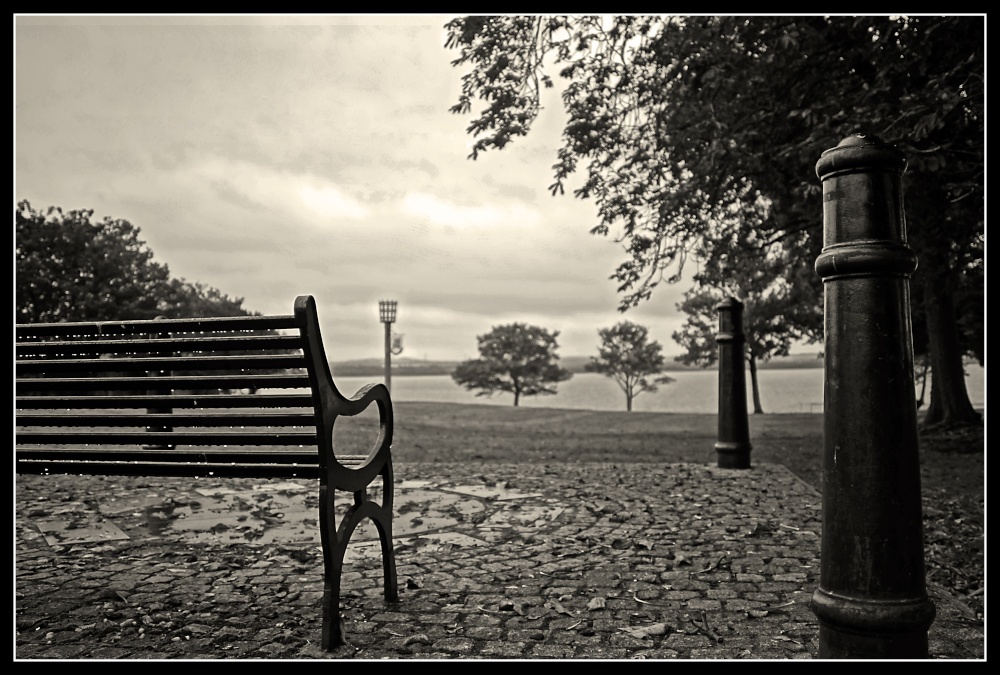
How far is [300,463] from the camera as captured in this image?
2.75m

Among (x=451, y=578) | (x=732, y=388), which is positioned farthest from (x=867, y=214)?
(x=732, y=388)

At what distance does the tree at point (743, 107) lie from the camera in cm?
616

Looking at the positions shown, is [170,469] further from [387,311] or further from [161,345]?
[387,311]

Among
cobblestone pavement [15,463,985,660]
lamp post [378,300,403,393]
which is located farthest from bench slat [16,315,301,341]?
lamp post [378,300,403,393]

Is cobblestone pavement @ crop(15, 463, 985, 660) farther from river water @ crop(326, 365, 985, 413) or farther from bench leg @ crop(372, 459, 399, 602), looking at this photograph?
river water @ crop(326, 365, 985, 413)

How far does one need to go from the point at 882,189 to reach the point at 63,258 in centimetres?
4056

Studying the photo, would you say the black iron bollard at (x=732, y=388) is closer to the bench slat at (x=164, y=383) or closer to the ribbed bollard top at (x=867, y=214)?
the bench slat at (x=164, y=383)

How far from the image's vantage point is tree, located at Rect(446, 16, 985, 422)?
616 cm

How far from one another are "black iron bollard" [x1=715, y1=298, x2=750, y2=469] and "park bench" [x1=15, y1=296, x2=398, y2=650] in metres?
4.63

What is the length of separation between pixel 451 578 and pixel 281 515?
1.93 metres

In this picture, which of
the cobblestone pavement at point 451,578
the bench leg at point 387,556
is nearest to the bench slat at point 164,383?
the bench leg at point 387,556

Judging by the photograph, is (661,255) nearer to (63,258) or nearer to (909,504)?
(909,504)

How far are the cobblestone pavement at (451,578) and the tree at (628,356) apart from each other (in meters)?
59.8

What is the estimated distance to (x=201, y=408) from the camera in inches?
113
